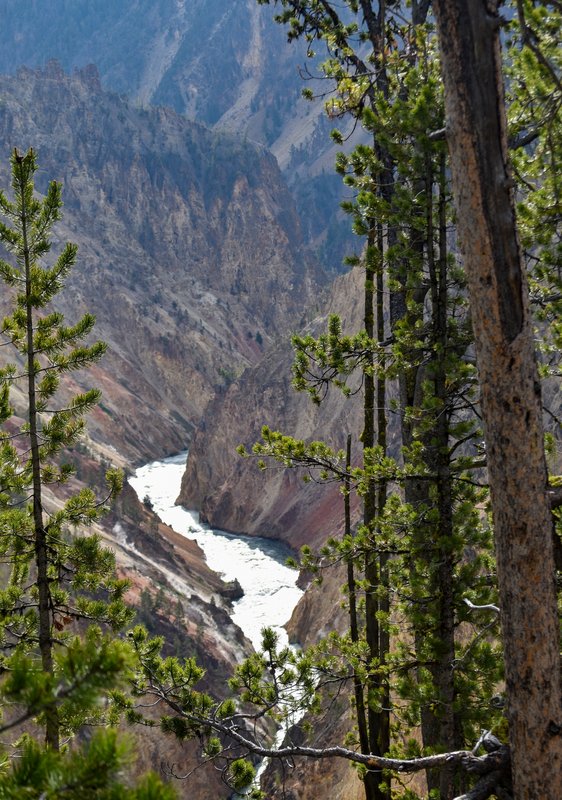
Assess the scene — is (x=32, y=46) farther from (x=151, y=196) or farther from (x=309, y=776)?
(x=309, y=776)

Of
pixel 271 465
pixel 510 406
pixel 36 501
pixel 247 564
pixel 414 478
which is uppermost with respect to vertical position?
pixel 271 465

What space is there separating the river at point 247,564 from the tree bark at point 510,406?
22.5 m

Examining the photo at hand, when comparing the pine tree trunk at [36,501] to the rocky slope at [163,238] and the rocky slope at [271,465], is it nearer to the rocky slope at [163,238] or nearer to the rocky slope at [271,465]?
the rocky slope at [271,465]

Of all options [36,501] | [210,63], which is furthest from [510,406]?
[210,63]

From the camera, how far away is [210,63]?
164m

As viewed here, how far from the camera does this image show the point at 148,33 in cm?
17850

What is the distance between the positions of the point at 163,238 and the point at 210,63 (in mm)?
85456

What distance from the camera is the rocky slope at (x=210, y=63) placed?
14012cm

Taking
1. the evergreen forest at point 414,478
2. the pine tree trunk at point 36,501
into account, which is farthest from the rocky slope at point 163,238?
the evergreen forest at point 414,478

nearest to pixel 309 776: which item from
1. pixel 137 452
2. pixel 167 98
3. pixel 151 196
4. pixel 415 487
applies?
pixel 415 487

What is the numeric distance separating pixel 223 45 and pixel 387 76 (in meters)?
172

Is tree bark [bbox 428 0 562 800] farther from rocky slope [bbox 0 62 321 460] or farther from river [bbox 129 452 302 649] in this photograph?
rocky slope [bbox 0 62 321 460]

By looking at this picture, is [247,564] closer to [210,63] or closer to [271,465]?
[271,465]

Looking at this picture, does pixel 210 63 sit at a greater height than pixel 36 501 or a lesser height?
greater
